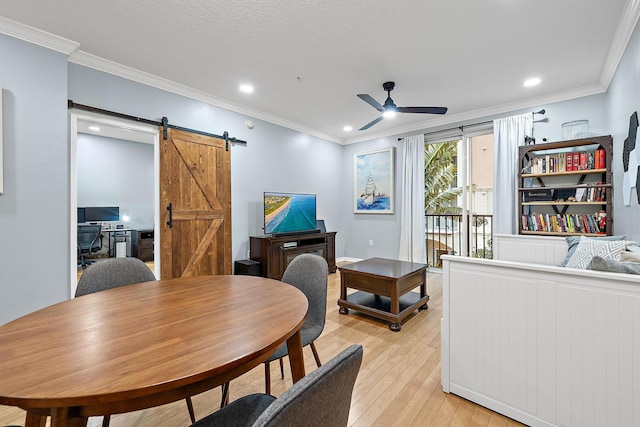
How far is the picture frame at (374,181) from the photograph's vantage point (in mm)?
5449

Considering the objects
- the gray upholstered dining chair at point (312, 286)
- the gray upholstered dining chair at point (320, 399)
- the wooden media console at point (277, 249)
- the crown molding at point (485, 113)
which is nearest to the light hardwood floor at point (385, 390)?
the gray upholstered dining chair at point (312, 286)

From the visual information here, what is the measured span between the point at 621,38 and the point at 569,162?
143cm

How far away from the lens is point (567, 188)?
349 centimetres

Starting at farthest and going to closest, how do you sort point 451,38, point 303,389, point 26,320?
point 451,38 → point 26,320 → point 303,389

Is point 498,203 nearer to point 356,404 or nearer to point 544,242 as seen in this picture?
point 544,242

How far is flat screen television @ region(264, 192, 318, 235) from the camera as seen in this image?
4277 millimetres

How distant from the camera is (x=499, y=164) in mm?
4113

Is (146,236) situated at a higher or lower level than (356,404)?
higher

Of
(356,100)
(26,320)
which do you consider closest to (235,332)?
(26,320)

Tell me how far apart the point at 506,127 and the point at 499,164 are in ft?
1.77

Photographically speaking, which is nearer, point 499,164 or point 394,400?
point 394,400

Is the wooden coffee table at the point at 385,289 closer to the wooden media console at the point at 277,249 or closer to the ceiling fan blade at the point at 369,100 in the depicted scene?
the wooden media console at the point at 277,249

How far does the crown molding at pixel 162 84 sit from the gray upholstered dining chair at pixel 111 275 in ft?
7.83

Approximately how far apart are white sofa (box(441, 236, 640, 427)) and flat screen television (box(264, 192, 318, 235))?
293 centimetres
